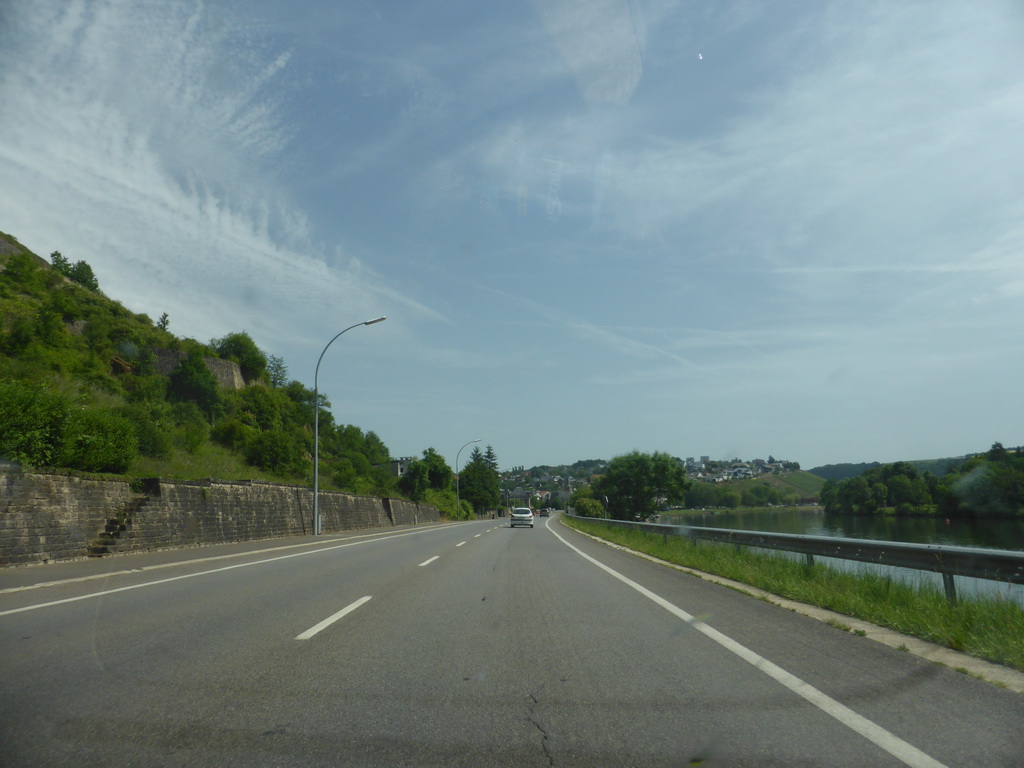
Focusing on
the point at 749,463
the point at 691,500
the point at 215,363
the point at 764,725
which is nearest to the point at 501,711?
the point at 764,725

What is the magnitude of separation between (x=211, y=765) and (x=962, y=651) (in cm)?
613

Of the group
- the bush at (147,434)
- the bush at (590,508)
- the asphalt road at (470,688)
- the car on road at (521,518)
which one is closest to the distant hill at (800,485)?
the bush at (590,508)

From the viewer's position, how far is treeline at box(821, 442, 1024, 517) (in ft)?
74.1

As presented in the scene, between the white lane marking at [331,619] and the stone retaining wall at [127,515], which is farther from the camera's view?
the stone retaining wall at [127,515]

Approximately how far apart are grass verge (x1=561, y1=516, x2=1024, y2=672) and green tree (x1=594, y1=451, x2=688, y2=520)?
269 feet

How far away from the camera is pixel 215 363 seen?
84.5m

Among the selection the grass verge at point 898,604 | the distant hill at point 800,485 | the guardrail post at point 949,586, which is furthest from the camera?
the distant hill at point 800,485

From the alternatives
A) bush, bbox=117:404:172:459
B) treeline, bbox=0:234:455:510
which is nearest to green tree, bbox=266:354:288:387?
treeline, bbox=0:234:455:510

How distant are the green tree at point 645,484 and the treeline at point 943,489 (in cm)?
5463

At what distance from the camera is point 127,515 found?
1838 cm

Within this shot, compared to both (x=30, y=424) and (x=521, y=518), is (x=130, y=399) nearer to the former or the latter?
(x=521, y=518)

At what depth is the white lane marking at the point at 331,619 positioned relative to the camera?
23.3ft

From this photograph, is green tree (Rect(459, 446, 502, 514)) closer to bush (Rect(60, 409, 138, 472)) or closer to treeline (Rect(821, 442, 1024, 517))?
treeline (Rect(821, 442, 1024, 517))

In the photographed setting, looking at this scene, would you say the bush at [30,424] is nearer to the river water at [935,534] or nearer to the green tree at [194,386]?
the river water at [935,534]
